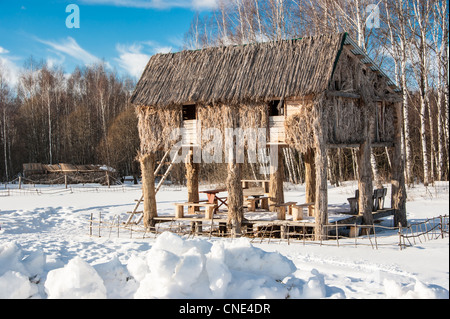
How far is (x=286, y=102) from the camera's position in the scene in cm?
1409

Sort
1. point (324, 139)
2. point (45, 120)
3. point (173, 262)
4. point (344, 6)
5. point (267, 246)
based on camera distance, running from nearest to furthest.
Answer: point (173, 262)
point (267, 246)
point (324, 139)
point (344, 6)
point (45, 120)

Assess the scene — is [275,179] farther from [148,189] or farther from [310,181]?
[148,189]

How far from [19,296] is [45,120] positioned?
44632 millimetres

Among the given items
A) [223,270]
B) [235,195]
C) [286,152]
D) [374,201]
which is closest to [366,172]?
[374,201]

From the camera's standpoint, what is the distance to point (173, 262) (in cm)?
549

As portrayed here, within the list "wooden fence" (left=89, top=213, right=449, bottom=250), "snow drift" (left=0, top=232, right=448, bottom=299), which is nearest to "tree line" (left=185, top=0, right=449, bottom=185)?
"wooden fence" (left=89, top=213, right=449, bottom=250)

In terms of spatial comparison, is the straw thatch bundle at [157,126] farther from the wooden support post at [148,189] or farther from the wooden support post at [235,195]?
the wooden support post at [235,195]

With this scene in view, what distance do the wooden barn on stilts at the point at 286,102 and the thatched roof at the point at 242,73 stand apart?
0.10ft

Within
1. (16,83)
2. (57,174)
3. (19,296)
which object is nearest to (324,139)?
(19,296)

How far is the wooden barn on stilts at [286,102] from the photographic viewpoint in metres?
13.7

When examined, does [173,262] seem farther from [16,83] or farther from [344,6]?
[16,83]

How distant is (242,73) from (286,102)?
175 centimetres

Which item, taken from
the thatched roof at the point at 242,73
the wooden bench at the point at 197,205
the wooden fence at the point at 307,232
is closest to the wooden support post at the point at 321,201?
the wooden fence at the point at 307,232

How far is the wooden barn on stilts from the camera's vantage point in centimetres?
1369
